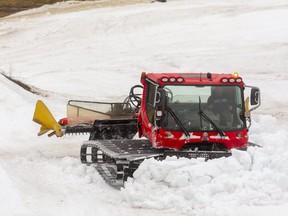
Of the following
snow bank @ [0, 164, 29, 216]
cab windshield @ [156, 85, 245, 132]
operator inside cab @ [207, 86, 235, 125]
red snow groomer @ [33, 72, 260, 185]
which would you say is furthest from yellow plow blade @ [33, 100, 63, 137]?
snow bank @ [0, 164, 29, 216]

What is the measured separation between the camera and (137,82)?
24.6 m

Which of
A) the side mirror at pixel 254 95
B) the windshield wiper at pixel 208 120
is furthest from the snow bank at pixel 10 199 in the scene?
the side mirror at pixel 254 95

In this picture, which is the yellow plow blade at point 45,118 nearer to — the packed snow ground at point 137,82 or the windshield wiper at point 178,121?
the packed snow ground at point 137,82

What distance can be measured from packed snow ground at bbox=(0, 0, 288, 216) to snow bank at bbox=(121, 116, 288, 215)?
0.6 inches

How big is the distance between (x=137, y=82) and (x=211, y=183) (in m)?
15.9

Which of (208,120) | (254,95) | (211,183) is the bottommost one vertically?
(211,183)

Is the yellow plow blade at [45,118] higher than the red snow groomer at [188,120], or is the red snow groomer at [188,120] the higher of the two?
the red snow groomer at [188,120]

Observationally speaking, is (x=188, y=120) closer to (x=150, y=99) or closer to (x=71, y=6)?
(x=150, y=99)

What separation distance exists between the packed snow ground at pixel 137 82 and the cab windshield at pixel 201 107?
966 mm

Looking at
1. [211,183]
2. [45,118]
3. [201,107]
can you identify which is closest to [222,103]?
[201,107]

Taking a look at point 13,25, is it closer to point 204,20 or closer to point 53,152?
point 204,20

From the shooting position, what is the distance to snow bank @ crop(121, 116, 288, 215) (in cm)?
849

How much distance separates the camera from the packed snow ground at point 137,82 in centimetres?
872

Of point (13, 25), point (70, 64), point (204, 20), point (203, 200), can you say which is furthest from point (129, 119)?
point (13, 25)
